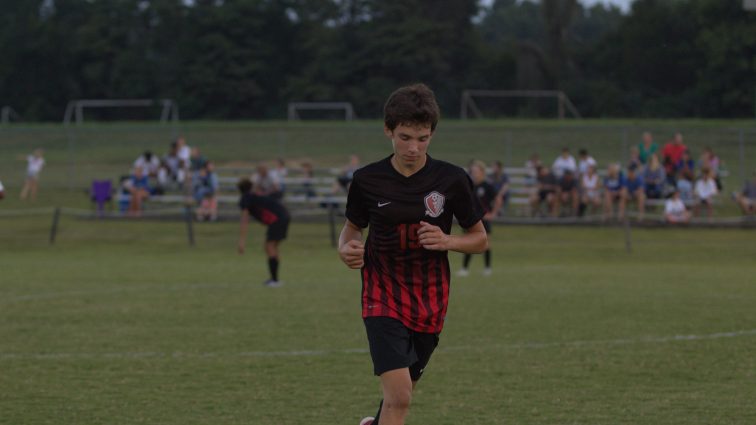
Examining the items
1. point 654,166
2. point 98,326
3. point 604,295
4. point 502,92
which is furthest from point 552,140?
point 98,326

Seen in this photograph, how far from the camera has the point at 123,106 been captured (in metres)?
62.6

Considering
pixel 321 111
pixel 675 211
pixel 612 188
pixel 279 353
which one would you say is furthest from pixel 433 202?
pixel 321 111

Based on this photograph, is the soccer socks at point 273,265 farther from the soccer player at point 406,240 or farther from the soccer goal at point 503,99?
the soccer goal at point 503,99

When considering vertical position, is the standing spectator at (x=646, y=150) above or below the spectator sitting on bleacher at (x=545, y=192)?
above

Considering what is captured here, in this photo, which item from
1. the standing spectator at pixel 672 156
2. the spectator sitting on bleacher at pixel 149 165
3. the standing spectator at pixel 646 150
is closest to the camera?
the standing spectator at pixel 646 150

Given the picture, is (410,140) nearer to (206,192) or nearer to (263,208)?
(263,208)

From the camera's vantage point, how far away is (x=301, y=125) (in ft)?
169

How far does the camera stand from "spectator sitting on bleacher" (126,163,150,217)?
106 feet

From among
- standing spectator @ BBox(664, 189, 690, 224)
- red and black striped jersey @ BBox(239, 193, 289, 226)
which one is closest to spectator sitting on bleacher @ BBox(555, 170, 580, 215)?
standing spectator @ BBox(664, 189, 690, 224)

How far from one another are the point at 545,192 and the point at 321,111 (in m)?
30.6

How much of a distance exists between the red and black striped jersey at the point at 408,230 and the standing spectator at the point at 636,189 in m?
23.5

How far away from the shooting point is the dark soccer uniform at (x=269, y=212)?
1735 cm

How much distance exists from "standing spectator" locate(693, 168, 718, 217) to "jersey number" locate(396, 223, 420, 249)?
24.1 meters

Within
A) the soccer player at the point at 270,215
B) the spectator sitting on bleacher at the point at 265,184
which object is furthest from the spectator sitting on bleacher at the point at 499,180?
the soccer player at the point at 270,215
